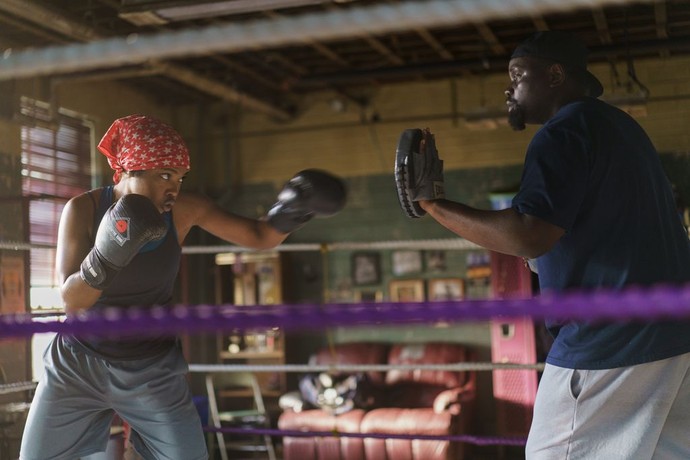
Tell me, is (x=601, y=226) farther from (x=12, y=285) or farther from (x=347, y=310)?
(x=12, y=285)

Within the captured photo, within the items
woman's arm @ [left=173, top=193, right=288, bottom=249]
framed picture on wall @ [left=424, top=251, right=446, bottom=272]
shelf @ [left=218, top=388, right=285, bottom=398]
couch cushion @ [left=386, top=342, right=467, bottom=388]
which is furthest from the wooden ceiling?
shelf @ [left=218, top=388, right=285, bottom=398]

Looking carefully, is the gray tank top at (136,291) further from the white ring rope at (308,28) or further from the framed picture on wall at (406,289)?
the framed picture on wall at (406,289)

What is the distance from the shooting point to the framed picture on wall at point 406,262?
672cm

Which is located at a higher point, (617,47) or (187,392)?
(617,47)

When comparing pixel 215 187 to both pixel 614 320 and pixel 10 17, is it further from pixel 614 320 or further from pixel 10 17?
pixel 614 320

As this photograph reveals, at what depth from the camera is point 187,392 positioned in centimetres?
196

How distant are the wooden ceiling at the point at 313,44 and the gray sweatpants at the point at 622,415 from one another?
2942mm

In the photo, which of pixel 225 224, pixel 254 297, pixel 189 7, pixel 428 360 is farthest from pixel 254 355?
pixel 225 224

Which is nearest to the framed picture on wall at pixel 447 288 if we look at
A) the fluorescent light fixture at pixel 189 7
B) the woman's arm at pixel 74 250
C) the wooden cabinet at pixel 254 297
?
the wooden cabinet at pixel 254 297

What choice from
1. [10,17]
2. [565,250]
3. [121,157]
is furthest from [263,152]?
[565,250]

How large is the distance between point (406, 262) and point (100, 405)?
4.95 metres

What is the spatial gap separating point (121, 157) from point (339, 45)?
4.31m

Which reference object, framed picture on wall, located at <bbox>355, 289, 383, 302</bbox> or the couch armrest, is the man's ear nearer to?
the couch armrest

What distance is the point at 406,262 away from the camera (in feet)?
22.1
